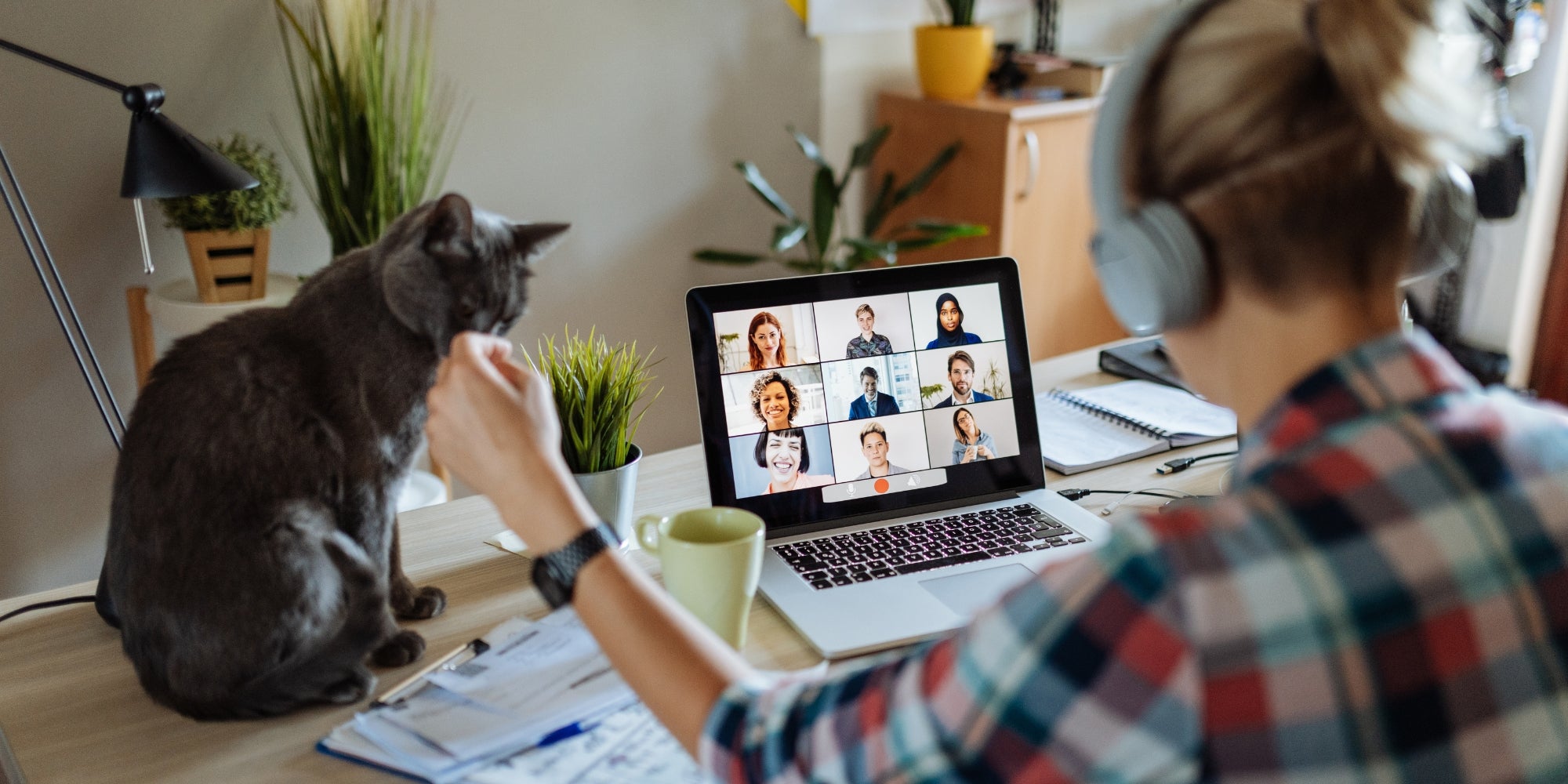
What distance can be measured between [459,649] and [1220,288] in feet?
2.39

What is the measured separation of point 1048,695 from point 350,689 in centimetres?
66

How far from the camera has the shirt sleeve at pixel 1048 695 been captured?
547mm

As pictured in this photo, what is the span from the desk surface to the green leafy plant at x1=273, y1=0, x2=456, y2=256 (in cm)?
101

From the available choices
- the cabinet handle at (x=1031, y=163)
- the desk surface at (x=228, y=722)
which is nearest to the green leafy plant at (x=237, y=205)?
the desk surface at (x=228, y=722)

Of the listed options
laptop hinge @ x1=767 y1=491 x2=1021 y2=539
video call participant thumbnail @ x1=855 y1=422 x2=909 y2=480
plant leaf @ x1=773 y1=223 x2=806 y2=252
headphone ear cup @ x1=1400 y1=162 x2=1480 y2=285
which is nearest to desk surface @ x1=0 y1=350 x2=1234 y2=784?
laptop hinge @ x1=767 y1=491 x2=1021 y2=539

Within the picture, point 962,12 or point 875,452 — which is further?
point 962,12

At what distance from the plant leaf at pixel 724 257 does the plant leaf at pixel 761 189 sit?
0.44ft

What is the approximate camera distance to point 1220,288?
670 mm

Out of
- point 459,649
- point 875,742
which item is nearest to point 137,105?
point 459,649

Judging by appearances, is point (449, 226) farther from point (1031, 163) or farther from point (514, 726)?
point (1031, 163)

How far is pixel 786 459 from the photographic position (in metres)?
1.26

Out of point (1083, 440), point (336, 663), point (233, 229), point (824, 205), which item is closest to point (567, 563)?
point (336, 663)

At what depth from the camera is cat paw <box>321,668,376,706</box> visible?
3.18 feet

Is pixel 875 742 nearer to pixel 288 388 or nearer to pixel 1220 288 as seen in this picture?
pixel 1220 288
